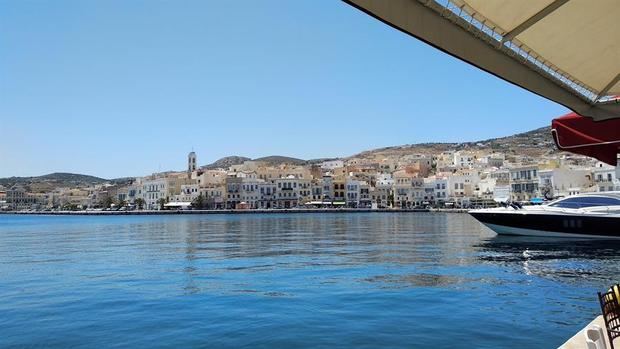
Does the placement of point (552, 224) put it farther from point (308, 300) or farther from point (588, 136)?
point (588, 136)

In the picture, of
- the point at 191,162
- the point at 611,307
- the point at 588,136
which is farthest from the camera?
the point at 191,162

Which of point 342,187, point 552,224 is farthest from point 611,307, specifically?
point 342,187

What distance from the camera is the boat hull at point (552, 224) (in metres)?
28.7

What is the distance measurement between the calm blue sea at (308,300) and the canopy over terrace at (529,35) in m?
4.28

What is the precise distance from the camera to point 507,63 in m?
6.27

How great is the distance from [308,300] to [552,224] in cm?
2251

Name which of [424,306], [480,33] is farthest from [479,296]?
[480,33]

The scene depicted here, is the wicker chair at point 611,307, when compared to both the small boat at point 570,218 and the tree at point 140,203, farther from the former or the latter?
the tree at point 140,203

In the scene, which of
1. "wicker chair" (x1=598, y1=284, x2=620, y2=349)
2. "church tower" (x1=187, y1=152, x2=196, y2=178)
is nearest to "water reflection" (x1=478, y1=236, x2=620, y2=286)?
"wicker chair" (x1=598, y1=284, x2=620, y2=349)

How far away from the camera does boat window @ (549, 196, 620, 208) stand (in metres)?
29.3

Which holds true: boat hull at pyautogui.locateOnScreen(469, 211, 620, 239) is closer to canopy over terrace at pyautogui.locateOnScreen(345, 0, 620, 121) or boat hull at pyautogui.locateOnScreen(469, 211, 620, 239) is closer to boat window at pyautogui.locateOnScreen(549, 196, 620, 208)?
boat window at pyautogui.locateOnScreen(549, 196, 620, 208)

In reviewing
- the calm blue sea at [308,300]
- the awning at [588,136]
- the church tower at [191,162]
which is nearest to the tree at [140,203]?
the church tower at [191,162]

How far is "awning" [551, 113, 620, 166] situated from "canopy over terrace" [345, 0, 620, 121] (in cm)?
117

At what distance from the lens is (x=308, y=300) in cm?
1227
